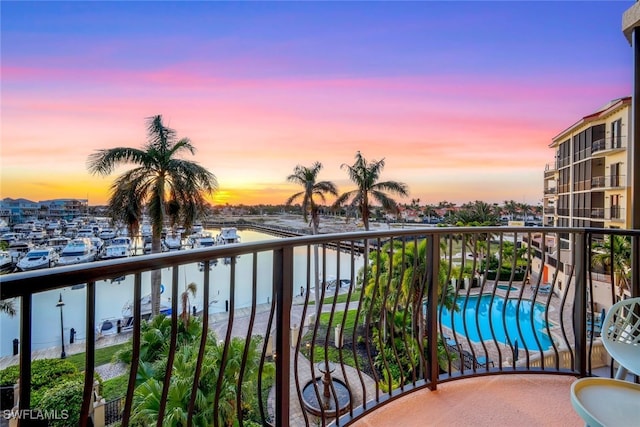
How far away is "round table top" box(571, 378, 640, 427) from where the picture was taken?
38.3 inches

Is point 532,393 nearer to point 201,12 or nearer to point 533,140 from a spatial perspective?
point 201,12

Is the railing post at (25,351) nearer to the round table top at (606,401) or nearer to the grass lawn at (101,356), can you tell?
the round table top at (606,401)

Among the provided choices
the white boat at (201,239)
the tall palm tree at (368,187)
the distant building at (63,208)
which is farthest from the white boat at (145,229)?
the tall palm tree at (368,187)

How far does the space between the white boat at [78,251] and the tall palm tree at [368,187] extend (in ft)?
34.0

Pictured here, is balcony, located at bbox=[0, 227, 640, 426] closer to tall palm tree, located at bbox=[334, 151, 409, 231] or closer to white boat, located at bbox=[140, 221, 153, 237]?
white boat, located at bbox=[140, 221, 153, 237]

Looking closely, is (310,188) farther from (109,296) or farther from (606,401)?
(606,401)

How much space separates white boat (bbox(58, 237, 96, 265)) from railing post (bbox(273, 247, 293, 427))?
323 inches

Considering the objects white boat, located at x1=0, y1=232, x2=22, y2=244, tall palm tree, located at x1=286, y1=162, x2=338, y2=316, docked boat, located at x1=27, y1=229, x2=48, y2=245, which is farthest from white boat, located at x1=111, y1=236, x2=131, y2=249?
tall palm tree, located at x1=286, y1=162, x2=338, y2=316

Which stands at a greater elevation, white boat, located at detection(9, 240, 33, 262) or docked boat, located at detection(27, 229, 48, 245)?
docked boat, located at detection(27, 229, 48, 245)

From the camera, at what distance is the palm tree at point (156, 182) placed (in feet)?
36.2

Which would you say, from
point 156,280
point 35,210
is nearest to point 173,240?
point 156,280

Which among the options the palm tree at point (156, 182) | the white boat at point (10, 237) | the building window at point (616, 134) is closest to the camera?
the white boat at point (10, 237)

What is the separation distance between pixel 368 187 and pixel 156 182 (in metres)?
9.08

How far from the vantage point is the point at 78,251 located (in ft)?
27.2
